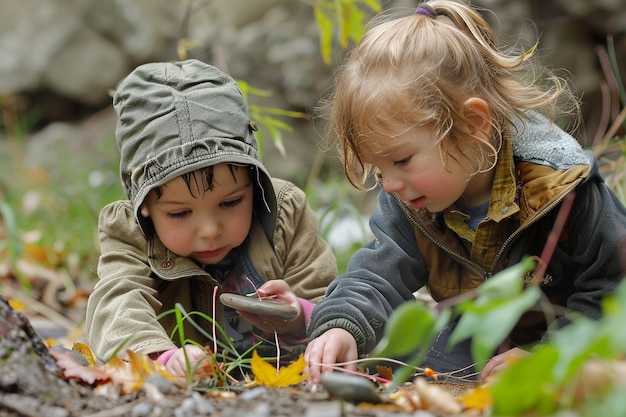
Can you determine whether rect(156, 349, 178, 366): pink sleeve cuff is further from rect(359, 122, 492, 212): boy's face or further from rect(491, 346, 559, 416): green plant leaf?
rect(491, 346, 559, 416): green plant leaf

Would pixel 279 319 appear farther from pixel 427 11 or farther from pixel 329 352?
pixel 427 11

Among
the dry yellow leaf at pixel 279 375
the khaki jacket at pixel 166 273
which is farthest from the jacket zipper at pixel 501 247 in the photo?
the dry yellow leaf at pixel 279 375

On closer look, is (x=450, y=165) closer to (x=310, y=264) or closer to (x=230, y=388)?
(x=310, y=264)

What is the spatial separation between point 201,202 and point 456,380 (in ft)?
2.67

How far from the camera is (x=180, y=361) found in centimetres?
187

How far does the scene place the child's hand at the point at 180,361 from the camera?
184 cm

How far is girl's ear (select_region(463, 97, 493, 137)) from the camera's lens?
6.67ft

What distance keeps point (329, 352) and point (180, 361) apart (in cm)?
36

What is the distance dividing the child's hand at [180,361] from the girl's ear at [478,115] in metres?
0.86

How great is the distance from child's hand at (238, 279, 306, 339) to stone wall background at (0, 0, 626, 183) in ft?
9.12

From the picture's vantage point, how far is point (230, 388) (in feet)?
5.63

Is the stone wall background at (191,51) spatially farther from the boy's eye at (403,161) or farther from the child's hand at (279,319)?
the boy's eye at (403,161)

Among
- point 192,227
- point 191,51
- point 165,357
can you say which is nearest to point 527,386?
point 165,357

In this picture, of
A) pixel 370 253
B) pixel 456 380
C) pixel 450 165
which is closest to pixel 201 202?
pixel 370 253
